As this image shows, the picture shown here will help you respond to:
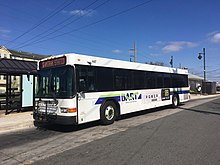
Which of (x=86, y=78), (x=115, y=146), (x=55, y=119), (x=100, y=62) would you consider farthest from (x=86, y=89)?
(x=115, y=146)

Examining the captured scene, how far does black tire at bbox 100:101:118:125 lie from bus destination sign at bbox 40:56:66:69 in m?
2.68

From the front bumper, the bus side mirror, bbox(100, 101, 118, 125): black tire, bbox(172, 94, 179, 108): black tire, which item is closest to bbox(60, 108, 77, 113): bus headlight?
the front bumper

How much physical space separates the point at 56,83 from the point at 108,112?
109 inches

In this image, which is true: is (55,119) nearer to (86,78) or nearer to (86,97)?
(86,97)

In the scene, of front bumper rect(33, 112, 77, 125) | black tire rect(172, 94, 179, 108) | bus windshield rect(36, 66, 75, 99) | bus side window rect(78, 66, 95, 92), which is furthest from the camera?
black tire rect(172, 94, 179, 108)

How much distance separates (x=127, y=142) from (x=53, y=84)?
383 centimetres

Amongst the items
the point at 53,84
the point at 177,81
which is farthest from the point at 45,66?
the point at 177,81

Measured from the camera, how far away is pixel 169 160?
4582 millimetres

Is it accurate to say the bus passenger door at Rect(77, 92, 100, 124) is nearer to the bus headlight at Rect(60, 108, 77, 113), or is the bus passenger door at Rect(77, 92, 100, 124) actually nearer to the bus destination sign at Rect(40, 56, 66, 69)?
the bus headlight at Rect(60, 108, 77, 113)

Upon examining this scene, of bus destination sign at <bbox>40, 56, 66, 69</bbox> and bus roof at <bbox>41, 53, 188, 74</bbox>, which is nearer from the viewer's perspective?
bus roof at <bbox>41, 53, 188, 74</bbox>

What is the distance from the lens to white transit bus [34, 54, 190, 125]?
24.6 feet

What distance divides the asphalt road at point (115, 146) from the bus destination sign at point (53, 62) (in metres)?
2.78

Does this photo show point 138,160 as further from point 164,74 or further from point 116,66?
point 164,74

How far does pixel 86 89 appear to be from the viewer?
26.4 feet
